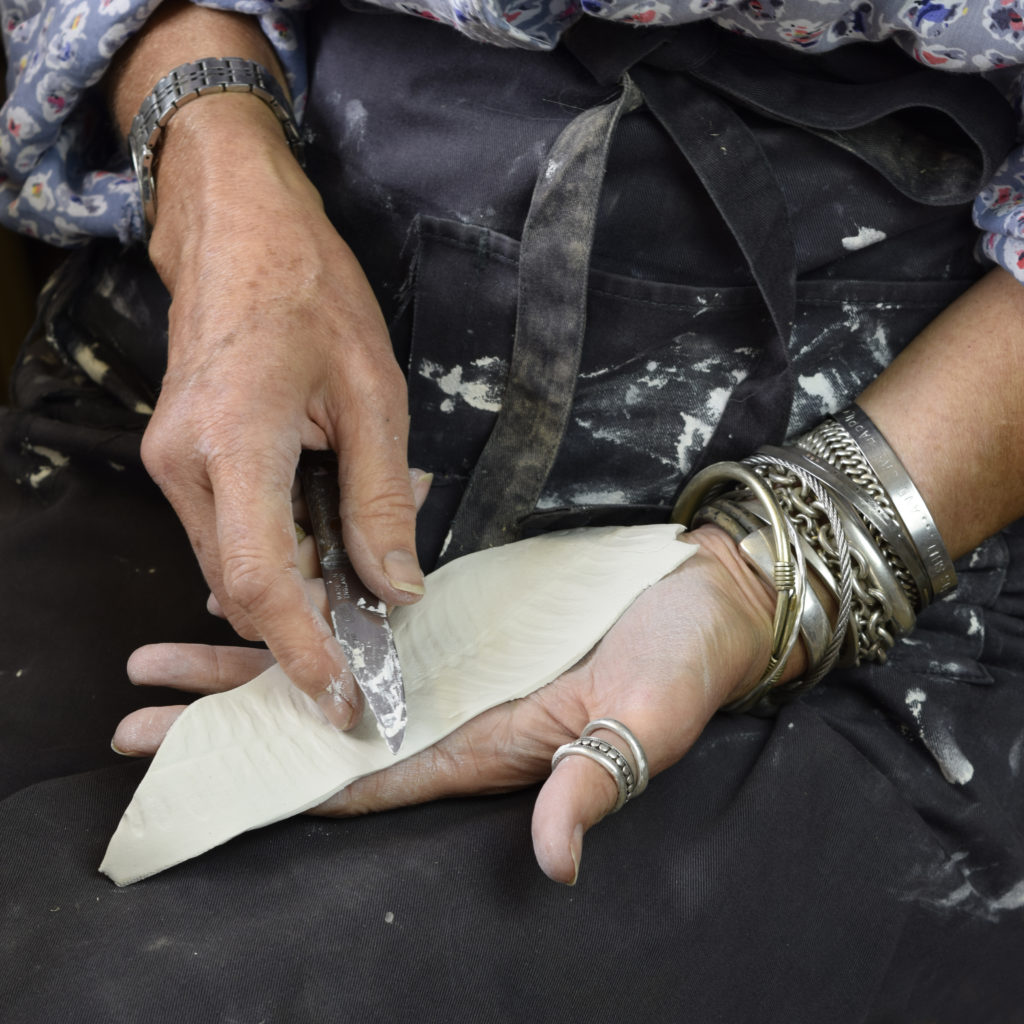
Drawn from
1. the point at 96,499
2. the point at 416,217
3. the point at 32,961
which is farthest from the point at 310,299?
the point at 32,961

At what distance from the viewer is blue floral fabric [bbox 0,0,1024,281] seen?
67 centimetres

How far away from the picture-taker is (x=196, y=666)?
29.2 inches

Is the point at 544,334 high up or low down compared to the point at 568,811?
up

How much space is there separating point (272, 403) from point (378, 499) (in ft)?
0.31

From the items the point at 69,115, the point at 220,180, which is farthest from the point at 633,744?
the point at 69,115

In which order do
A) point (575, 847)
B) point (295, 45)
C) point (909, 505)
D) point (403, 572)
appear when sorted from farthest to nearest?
1. point (295, 45)
2. point (909, 505)
3. point (403, 572)
4. point (575, 847)

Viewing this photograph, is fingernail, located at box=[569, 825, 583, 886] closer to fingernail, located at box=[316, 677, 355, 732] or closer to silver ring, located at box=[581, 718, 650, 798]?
silver ring, located at box=[581, 718, 650, 798]

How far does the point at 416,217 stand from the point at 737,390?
0.30 meters

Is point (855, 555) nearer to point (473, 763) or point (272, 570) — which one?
point (473, 763)

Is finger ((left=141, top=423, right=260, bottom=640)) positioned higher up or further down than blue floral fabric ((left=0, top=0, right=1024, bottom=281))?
further down

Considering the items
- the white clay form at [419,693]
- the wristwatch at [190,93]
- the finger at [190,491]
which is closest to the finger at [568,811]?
the white clay form at [419,693]

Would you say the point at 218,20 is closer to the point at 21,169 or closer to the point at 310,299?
the point at 21,169

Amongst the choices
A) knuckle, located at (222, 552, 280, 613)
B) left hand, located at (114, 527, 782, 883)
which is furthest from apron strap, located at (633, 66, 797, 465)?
knuckle, located at (222, 552, 280, 613)

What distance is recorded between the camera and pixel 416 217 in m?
0.79
